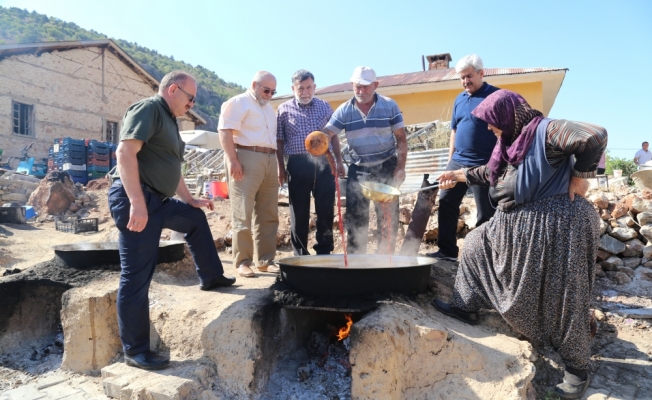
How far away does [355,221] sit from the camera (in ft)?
14.5

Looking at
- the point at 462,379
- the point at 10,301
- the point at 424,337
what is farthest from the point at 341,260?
the point at 10,301

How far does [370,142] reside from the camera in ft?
14.0

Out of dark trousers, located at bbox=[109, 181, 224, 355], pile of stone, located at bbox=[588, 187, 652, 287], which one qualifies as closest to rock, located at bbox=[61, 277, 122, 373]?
dark trousers, located at bbox=[109, 181, 224, 355]

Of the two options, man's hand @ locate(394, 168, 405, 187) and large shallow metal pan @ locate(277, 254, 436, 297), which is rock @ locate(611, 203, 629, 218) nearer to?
man's hand @ locate(394, 168, 405, 187)

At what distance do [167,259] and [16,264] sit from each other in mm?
A: 3770

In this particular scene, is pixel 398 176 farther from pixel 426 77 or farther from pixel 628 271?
pixel 426 77

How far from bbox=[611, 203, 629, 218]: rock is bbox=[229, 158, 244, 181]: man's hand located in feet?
14.8

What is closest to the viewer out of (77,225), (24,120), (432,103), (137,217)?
(137,217)

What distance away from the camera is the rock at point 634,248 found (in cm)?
501

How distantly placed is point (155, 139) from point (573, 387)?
9.82 ft

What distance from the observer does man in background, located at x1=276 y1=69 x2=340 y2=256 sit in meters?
4.27

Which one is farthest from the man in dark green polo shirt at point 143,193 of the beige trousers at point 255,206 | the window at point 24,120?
the window at point 24,120

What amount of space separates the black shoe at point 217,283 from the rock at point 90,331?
2.24ft

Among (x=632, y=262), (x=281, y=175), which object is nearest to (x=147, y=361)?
(x=281, y=175)
